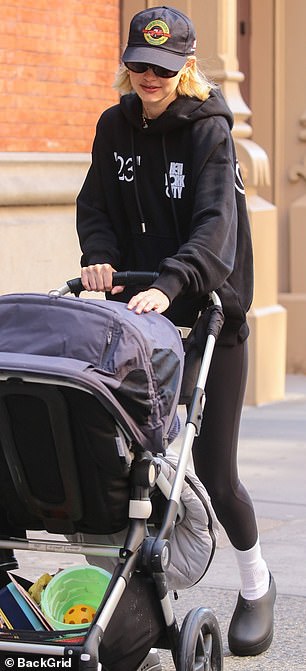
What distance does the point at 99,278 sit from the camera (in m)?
4.43

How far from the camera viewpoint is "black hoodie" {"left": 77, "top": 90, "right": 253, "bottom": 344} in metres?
4.36

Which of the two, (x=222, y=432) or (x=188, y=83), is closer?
(x=188, y=83)

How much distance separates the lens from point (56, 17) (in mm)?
9258

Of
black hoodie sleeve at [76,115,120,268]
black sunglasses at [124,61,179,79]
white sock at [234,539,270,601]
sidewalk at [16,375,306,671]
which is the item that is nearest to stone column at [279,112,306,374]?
sidewalk at [16,375,306,671]

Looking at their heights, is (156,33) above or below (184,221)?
above

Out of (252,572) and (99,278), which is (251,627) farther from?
(99,278)

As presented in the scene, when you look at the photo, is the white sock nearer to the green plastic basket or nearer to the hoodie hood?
the green plastic basket

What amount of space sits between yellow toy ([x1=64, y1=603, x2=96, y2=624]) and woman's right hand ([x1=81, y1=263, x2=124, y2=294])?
36.8 inches

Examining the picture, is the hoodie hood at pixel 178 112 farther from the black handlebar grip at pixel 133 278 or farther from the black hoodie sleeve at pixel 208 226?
the black handlebar grip at pixel 133 278

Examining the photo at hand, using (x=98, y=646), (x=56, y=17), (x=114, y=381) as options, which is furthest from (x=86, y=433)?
(x=56, y=17)

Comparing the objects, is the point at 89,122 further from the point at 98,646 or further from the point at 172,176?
the point at 98,646

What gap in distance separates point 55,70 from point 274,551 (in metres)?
→ 3.98

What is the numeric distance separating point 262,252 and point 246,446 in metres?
2.39

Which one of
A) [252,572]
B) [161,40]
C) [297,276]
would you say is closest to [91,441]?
[161,40]
